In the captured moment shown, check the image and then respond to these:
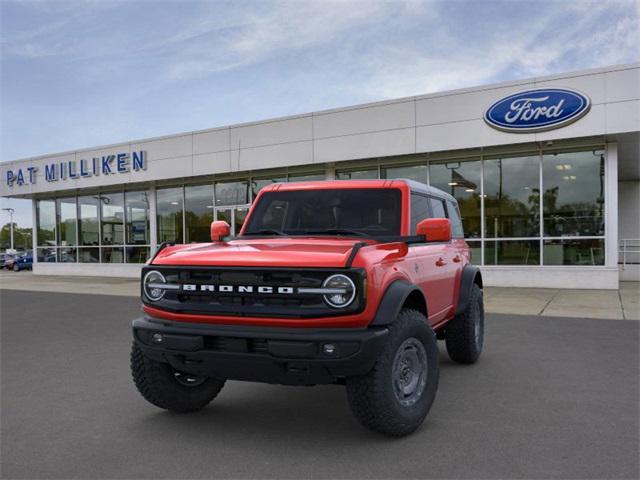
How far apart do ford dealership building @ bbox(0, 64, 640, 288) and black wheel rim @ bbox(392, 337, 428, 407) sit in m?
11.6

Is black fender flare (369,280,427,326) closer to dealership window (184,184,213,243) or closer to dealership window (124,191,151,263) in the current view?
dealership window (184,184,213,243)

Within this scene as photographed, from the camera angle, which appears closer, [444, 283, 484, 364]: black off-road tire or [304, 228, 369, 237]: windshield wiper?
[304, 228, 369, 237]: windshield wiper

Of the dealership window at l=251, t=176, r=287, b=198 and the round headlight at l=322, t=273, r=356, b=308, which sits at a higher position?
the dealership window at l=251, t=176, r=287, b=198

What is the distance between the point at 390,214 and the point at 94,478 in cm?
292

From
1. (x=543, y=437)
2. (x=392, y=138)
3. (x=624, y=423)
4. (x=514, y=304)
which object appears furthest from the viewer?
(x=392, y=138)

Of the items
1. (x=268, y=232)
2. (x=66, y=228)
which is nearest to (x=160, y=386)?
(x=268, y=232)

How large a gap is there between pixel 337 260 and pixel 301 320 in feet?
1.44

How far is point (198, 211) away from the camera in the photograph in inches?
824

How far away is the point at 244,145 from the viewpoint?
60.6 ft

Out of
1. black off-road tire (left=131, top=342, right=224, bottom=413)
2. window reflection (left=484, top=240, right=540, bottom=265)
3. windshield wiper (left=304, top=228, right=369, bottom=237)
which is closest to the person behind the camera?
black off-road tire (left=131, top=342, right=224, bottom=413)

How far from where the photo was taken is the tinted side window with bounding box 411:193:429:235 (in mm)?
4777

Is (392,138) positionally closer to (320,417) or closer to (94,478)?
(320,417)

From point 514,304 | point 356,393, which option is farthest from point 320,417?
point 514,304

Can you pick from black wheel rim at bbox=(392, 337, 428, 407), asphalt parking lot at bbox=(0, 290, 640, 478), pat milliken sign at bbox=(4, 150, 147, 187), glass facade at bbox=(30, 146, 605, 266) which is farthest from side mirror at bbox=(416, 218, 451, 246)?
pat milliken sign at bbox=(4, 150, 147, 187)
